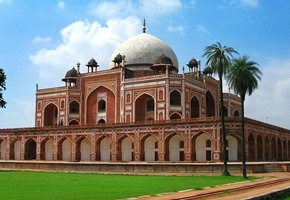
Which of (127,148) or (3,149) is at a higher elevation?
(127,148)

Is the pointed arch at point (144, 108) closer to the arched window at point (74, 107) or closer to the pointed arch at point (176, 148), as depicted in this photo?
the pointed arch at point (176, 148)

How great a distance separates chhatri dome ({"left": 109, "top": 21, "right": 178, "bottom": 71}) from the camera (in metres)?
48.5

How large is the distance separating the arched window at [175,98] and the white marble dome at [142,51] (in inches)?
251

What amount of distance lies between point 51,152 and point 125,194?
105 feet

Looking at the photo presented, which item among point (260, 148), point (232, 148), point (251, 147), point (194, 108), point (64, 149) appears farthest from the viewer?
point (194, 108)

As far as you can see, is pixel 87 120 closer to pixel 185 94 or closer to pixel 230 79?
pixel 185 94

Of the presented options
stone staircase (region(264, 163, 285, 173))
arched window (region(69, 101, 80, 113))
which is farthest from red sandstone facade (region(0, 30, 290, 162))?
stone staircase (region(264, 163, 285, 173))

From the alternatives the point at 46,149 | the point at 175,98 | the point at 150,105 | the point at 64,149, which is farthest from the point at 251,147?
the point at 46,149

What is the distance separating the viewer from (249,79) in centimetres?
2431

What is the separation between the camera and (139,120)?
43.6 m

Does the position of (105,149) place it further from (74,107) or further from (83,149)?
(74,107)

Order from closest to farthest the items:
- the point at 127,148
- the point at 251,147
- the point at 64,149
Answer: the point at 251,147 < the point at 127,148 < the point at 64,149

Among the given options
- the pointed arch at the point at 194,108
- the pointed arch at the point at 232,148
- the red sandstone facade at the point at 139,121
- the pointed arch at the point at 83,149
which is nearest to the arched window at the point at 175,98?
the red sandstone facade at the point at 139,121

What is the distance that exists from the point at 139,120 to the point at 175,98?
419cm
